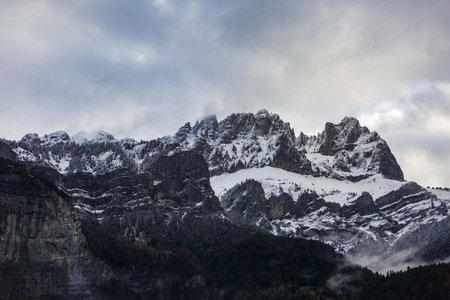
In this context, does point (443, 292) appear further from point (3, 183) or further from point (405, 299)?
point (3, 183)

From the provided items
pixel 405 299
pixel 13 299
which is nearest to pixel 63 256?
pixel 13 299

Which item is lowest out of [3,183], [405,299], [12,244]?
[405,299]

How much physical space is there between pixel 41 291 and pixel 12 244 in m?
11.8

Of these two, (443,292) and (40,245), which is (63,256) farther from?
(443,292)

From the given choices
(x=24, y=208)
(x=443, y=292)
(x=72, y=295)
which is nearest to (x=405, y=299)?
(x=443, y=292)

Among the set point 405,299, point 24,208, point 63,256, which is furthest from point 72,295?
point 405,299

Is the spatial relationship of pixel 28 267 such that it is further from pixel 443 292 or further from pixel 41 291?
pixel 443 292

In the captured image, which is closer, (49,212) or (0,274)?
(0,274)

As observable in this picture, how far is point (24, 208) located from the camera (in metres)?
196

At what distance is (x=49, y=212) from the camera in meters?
199

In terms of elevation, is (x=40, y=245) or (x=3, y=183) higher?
(x=3, y=183)

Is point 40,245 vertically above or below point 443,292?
above

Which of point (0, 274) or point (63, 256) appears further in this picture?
point (63, 256)

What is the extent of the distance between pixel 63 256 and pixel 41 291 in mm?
10369
